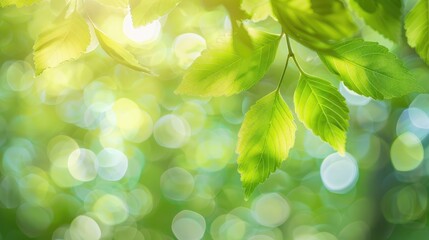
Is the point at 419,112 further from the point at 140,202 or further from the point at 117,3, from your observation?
the point at 117,3

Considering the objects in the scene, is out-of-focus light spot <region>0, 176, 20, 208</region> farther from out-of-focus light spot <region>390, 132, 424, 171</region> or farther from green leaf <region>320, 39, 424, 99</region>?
green leaf <region>320, 39, 424, 99</region>

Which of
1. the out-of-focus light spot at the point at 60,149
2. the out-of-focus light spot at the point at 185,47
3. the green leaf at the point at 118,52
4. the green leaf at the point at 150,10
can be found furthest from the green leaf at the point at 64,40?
the out-of-focus light spot at the point at 60,149

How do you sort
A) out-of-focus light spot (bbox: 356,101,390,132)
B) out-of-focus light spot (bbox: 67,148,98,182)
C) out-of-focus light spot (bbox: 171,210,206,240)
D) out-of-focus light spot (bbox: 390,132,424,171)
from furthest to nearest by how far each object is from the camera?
out-of-focus light spot (bbox: 171,210,206,240), out-of-focus light spot (bbox: 67,148,98,182), out-of-focus light spot (bbox: 390,132,424,171), out-of-focus light spot (bbox: 356,101,390,132)

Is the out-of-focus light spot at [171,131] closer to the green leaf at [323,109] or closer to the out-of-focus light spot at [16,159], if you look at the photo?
the out-of-focus light spot at [16,159]

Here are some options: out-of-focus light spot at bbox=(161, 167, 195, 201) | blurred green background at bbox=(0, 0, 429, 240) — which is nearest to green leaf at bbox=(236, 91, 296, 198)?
blurred green background at bbox=(0, 0, 429, 240)

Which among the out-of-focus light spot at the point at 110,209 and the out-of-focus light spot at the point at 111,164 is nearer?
the out-of-focus light spot at the point at 111,164

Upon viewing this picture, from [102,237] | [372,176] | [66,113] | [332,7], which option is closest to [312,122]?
[332,7]

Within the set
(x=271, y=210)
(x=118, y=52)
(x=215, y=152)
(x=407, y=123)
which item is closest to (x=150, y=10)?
(x=118, y=52)
